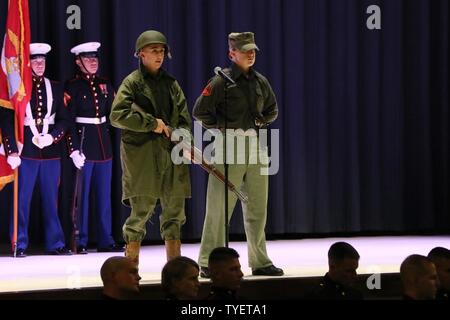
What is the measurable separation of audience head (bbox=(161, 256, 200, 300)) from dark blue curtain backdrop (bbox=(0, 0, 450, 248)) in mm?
4088

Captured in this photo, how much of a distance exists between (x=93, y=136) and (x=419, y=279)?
4.04 meters

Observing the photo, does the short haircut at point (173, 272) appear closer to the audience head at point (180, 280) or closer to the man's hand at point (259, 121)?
the audience head at point (180, 280)

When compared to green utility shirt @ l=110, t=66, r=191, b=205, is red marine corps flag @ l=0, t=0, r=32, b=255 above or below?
above

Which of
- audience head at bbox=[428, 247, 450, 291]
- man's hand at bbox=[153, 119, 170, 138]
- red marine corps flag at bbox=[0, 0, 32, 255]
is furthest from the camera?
red marine corps flag at bbox=[0, 0, 32, 255]

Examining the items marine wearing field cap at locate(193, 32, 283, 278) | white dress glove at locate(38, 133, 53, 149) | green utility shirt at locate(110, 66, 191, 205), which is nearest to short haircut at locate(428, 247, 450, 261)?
marine wearing field cap at locate(193, 32, 283, 278)

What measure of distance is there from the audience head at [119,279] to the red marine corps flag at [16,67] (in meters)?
3.42

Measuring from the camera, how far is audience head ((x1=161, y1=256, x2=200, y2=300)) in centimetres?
382

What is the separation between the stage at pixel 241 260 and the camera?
5602 millimetres

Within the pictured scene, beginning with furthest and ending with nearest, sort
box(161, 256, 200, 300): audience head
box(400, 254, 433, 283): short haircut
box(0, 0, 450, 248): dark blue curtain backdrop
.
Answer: box(0, 0, 450, 248): dark blue curtain backdrop → box(400, 254, 433, 283): short haircut → box(161, 256, 200, 300): audience head

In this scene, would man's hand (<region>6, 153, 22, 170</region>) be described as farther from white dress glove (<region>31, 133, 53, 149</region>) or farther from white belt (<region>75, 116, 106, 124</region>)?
white belt (<region>75, 116, 106, 124</region>)

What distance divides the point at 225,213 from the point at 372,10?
360 centimetres

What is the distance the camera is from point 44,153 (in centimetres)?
731

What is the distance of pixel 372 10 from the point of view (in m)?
8.54
